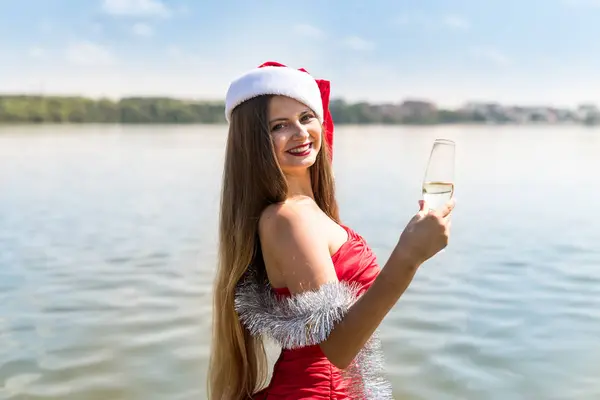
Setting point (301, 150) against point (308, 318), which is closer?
point (308, 318)

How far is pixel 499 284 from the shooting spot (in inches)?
289

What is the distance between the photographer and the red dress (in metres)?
2.49

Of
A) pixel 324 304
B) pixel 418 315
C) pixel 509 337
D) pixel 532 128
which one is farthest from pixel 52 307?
pixel 532 128

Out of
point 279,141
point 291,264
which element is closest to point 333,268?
point 291,264

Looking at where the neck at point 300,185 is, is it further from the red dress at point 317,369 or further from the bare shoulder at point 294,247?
the red dress at point 317,369

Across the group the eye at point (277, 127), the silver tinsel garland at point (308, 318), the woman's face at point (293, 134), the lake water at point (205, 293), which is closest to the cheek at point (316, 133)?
the woman's face at point (293, 134)

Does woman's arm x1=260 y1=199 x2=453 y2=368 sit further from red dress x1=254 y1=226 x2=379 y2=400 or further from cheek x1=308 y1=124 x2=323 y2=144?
cheek x1=308 y1=124 x2=323 y2=144

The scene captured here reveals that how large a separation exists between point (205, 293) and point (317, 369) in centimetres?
445

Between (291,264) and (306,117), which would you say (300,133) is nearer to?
(306,117)

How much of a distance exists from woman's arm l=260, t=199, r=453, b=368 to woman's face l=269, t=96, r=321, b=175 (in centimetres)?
19

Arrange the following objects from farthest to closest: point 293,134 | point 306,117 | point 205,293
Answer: point 205,293 → point 306,117 → point 293,134

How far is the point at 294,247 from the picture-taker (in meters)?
2.38

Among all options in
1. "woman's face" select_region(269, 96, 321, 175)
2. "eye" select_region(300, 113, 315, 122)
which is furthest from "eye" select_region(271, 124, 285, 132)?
"eye" select_region(300, 113, 315, 122)

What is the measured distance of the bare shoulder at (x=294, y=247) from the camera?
2361 millimetres
